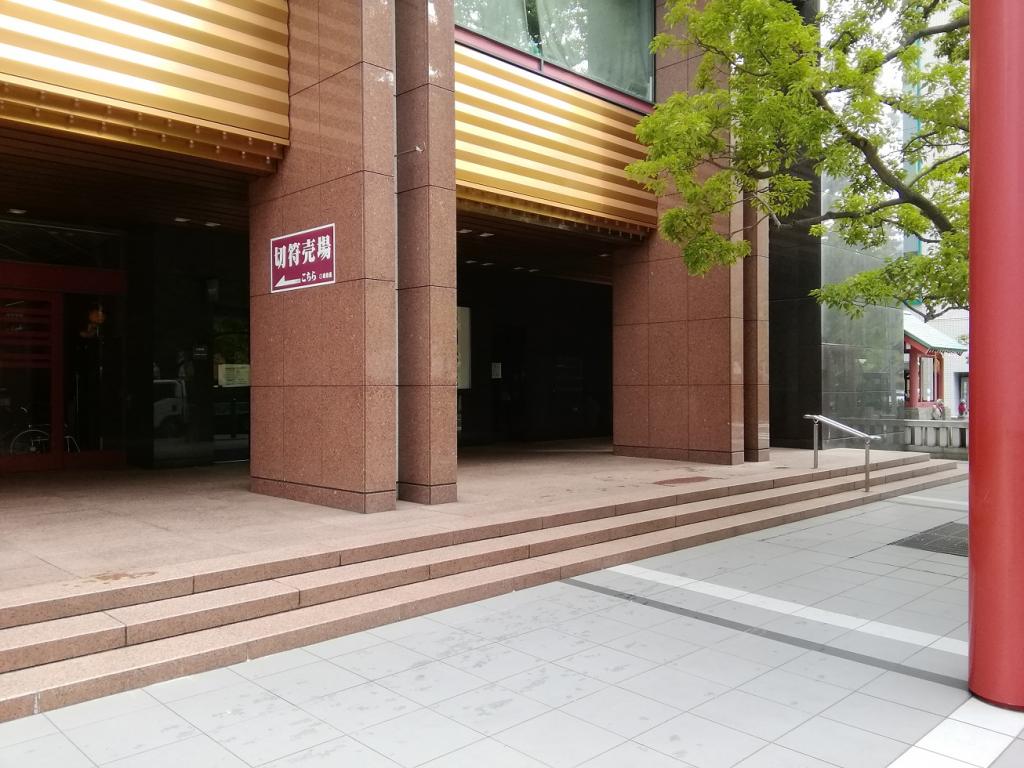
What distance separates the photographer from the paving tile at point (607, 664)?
482 cm

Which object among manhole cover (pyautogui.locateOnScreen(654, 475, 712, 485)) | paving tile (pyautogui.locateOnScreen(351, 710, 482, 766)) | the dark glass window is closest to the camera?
paving tile (pyautogui.locateOnScreen(351, 710, 482, 766))

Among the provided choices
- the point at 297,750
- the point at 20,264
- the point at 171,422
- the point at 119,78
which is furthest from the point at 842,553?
the point at 20,264

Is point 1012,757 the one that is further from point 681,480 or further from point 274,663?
point 681,480

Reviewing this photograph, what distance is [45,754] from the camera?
12.4ft

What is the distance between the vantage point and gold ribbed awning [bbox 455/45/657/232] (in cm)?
1084

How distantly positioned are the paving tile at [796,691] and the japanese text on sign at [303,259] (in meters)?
5.92

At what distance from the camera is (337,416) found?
27.7 feet

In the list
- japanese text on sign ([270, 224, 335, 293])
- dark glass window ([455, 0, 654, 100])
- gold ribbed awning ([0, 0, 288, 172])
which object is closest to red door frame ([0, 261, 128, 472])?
japanese text on sign ([270, 224, 335, 293])

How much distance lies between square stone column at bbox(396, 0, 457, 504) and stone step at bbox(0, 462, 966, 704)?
1796 millimetres

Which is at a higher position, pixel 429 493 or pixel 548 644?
pixel 429 493

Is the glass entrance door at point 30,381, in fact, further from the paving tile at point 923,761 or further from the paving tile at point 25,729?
the paving tile at point 923,761

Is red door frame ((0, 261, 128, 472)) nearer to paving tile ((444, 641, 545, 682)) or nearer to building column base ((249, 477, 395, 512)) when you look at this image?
building column base ((249, 477, 395, 512))

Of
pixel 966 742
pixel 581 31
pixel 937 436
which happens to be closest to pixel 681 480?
pixel 966 742

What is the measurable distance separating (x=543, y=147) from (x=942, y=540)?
25.1 feet
